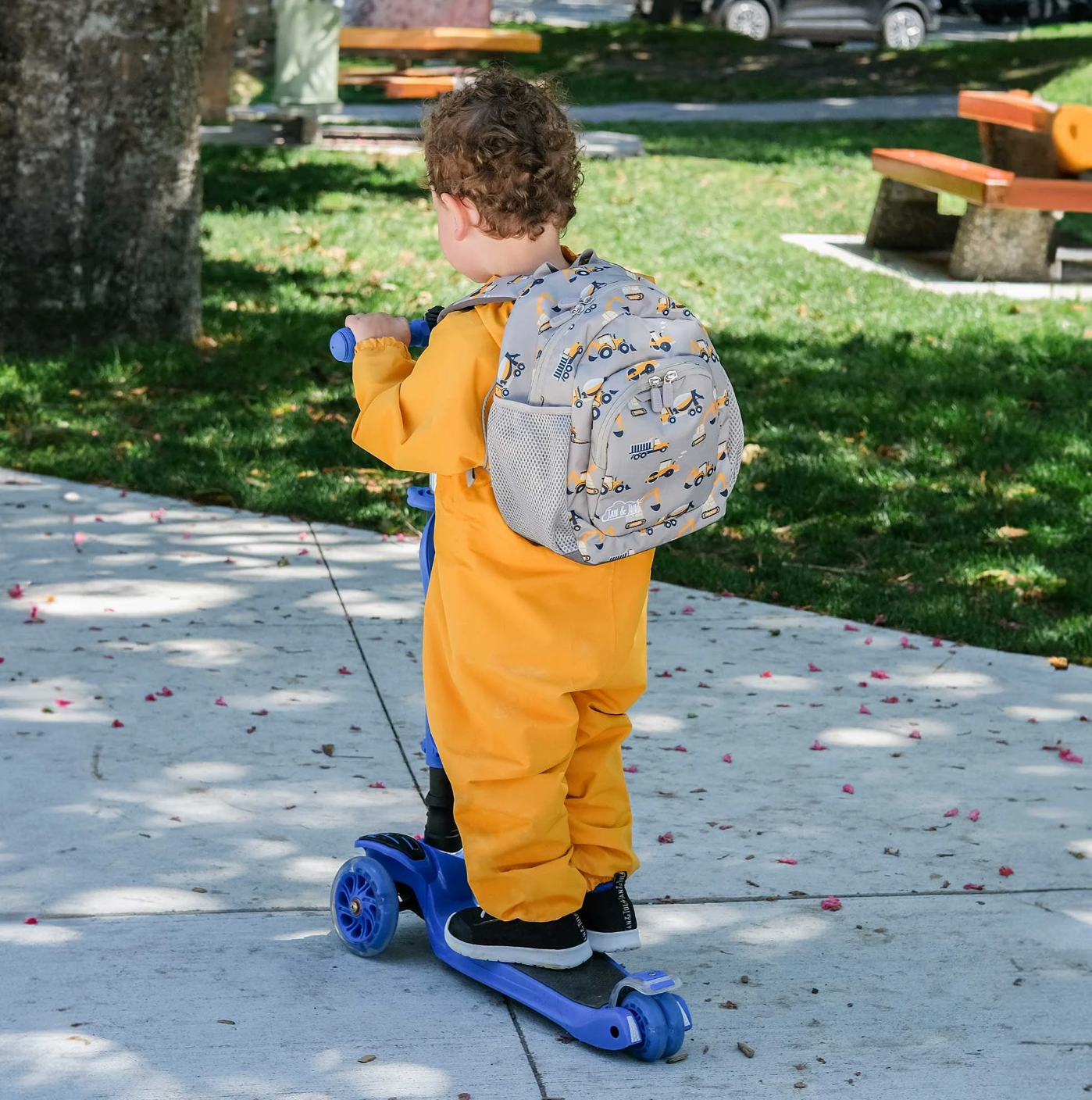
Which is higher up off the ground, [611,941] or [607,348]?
[607,348]

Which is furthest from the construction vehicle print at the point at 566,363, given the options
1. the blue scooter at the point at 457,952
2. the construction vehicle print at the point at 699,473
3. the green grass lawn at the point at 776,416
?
the green grass lawn at the point at 776,416

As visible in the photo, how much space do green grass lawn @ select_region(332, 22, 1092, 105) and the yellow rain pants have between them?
57.2 feet

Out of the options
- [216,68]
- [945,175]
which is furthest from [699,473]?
[216,68]

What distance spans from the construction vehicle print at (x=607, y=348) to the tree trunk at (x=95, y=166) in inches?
224

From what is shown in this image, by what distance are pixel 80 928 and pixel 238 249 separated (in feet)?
25.8

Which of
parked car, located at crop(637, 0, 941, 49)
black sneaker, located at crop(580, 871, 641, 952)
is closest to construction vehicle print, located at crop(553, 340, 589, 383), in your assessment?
black sneaker, located at crop(580, 871, 641, 952)

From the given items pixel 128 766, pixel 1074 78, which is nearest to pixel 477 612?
pixel 128 766

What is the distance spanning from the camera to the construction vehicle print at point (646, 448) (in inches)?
104

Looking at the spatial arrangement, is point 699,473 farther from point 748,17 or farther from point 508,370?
point 748,17

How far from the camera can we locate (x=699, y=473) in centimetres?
276

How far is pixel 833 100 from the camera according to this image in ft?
67.4

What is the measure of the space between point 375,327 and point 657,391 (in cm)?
54

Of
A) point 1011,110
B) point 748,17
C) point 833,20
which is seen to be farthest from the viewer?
point 748,17

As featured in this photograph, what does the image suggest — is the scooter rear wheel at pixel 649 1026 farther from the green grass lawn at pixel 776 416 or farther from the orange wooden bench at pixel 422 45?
the orange wooden bench at pixel 422 45
